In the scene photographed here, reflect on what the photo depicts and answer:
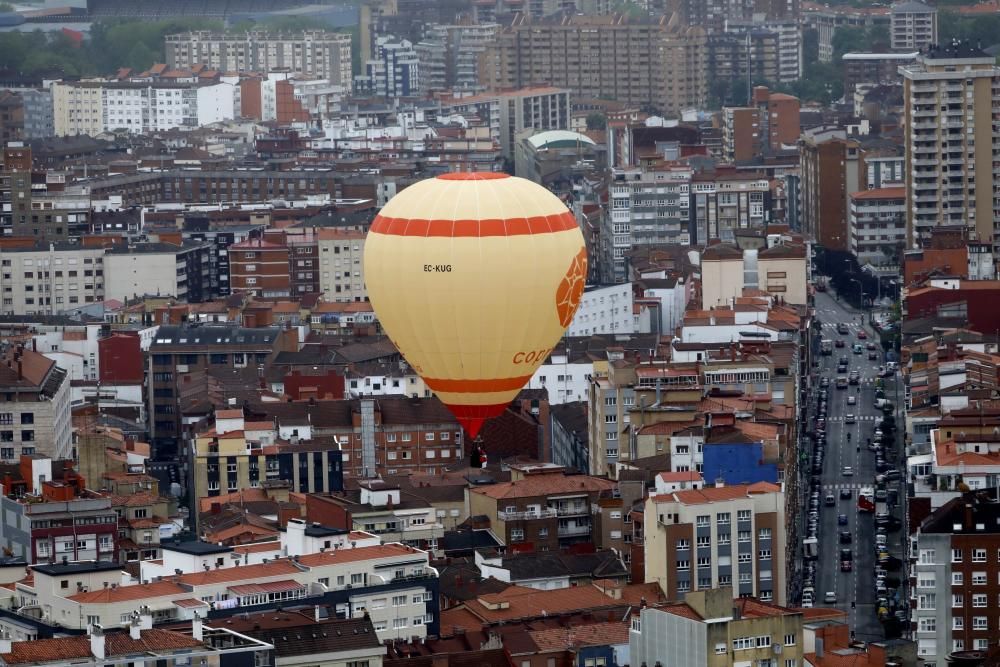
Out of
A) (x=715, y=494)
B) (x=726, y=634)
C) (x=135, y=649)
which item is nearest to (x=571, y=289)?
(x=715, y=494)

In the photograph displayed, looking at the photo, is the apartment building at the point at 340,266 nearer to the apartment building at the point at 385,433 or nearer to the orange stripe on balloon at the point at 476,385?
the apartment building at the point at 385,433

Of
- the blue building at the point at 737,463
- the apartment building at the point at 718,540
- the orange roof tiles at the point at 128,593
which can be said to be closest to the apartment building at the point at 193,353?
the blue building at the point at 737,463

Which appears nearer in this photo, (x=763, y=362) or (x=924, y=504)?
(x=924, y=504)

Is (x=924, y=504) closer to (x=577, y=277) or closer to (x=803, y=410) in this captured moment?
(x=577, y=277)

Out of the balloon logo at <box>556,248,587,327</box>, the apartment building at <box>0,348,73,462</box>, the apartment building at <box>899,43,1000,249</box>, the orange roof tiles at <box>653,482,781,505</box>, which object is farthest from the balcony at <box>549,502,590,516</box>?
the apartment building at <box>899,43,1000,249</box>

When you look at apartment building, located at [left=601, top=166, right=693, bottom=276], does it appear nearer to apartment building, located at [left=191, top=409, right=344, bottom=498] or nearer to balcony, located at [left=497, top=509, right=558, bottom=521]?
apartment building, located at [left=191, top=409, right=344, bottom=498]

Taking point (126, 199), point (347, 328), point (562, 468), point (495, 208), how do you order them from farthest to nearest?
point (126, 199) < point (347, 328) < point (562, 468) < point (495, 208)

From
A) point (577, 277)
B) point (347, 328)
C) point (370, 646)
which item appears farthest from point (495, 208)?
point (347, 328)
